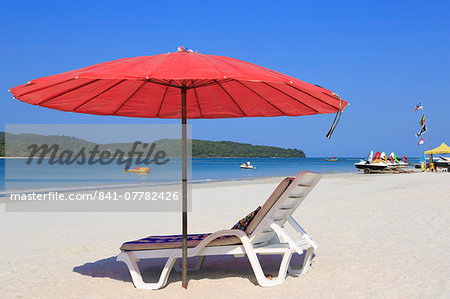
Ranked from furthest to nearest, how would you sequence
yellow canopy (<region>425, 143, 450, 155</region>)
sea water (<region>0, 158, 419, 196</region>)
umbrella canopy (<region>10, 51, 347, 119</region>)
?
yellow canopy (<region>425, 143, 450, 155</region>) → sea water (<region>0, 158, 419, 196</region>) → umbrella canopy (<region>10, 51, 347, 119</region>)

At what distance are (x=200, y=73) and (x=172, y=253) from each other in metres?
1.80

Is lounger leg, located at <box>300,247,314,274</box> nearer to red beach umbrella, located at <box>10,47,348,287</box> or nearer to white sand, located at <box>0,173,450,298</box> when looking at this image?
white sand, located at <box>0,173,450,298</box>

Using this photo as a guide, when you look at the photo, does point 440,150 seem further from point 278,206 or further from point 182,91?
point 182,91

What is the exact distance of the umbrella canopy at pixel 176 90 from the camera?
9.91ft

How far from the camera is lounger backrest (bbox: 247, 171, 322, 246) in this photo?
3936 millimetres

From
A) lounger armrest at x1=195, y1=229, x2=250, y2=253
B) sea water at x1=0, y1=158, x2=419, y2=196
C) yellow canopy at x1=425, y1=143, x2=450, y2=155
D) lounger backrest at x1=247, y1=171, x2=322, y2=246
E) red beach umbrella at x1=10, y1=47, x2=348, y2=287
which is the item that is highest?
red beach umbrella at x1=10, y1=47, x2=348, y2=287

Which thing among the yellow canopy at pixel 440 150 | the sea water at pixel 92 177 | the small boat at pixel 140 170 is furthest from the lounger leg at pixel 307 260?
the yellow canopy at pixel 440 150

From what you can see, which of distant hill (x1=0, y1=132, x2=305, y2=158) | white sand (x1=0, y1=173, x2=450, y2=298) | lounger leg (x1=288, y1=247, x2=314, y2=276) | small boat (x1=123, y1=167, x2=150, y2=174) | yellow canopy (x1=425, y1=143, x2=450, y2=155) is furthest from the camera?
distant hill (x1=0, y1=132, x2=305, y2=158)

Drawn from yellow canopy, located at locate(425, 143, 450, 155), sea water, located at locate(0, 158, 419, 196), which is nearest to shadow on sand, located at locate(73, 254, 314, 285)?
sea water, located at locate(0, 158, 419, 196)

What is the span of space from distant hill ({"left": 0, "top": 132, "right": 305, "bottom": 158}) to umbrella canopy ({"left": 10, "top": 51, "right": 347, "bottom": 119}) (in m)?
44.2

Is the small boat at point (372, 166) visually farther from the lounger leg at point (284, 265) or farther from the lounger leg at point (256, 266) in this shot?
the lounger leg at point (256, 266)

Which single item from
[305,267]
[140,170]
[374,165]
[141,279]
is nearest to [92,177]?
[140,170]

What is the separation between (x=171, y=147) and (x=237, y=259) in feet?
241

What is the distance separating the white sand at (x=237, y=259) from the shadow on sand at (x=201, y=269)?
11mm
